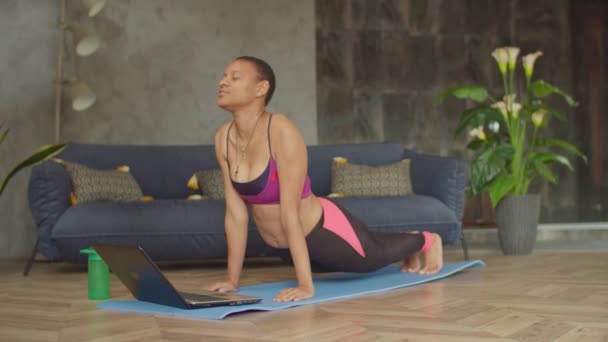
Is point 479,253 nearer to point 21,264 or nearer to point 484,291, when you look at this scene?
point 484,291

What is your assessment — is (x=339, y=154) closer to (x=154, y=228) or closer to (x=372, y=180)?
(x=372, y=180)

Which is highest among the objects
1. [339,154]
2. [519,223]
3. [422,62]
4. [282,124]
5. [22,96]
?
[422,62]

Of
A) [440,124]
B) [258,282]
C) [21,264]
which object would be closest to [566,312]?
[258,282]

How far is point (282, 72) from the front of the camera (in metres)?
6.14

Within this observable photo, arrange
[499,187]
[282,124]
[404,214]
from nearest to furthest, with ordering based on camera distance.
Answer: [282,124] → [404,214] → [499,187]

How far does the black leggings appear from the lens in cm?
290

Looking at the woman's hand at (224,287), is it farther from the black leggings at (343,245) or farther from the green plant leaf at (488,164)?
the green plant leaf at (488,164)

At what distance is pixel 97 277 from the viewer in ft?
9.41

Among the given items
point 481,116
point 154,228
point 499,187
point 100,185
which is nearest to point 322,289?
point 154,228

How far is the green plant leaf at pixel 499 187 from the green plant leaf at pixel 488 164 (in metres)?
0.04

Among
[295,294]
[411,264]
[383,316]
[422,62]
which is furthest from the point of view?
[422,62]

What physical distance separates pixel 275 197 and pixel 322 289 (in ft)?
1.44

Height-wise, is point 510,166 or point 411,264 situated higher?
point 510,166

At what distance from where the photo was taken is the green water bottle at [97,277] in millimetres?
2848
